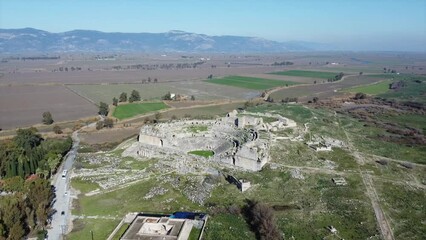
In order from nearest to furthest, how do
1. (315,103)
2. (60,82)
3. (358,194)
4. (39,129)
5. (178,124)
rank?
(358,194) → (178,124) → (39,129) → (315,103) → (60,82)

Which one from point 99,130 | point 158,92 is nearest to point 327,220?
point 99,130

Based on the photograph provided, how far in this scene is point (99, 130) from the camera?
83250 mm

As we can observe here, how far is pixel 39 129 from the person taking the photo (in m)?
82.9

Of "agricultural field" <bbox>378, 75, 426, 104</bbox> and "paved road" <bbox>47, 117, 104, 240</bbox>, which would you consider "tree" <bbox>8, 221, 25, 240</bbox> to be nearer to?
"paved road" <bbox>47, 117, 104, 240</bbox>

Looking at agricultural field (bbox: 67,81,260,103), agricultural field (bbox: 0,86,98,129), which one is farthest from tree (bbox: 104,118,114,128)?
agricultural field (bbox: 67,81,260,103)

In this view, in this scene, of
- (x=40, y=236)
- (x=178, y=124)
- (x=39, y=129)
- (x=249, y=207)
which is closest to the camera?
(x=40, y=236)

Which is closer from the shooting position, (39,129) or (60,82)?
(39,129)

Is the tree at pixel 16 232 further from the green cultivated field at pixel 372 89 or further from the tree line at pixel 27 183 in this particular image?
the green cultivated field at pixel 372 89

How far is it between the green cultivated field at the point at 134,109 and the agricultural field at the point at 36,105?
649 centimetres

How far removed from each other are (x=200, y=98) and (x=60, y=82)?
7031 centimetres

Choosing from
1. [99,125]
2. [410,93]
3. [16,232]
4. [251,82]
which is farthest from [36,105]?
[410,93]

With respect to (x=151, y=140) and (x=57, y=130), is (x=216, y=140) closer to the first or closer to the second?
(x=151, y=140)

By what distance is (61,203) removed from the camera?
45.3m

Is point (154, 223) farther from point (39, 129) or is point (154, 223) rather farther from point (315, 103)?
point (315, 103)
